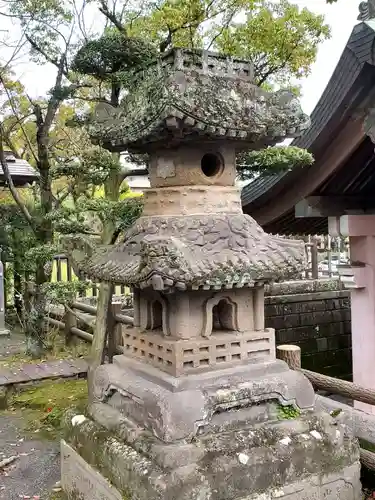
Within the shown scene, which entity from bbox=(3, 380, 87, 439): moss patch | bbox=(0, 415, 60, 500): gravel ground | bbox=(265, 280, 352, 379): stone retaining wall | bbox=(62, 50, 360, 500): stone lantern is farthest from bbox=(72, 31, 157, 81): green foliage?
bbox=(265, 280, 352, 379): stone retaining wall

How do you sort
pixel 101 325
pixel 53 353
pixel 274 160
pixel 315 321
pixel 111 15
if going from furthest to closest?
pixel 315 321 < pixel 53 353 < pixel 101 325 < pixel 111 15 < pixel 274 160

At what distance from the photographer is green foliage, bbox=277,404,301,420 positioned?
5.03 meters

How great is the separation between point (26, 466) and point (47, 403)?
192 cm

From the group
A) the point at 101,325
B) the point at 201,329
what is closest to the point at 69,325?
the point at 101,325

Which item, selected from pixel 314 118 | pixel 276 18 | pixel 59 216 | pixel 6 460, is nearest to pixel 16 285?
pixel 59 216

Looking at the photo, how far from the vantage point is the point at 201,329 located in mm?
4848

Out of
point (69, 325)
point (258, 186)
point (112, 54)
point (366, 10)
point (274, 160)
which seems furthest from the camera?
point (69, 325)

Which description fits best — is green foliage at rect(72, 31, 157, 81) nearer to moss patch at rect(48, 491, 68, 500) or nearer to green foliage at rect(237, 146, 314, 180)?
green foliage at rect(237, 146, 314, 180)

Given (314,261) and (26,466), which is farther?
(314,261)

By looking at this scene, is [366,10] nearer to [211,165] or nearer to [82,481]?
[211,165]

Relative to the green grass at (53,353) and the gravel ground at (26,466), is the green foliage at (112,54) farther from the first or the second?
the green grass at (53,353)

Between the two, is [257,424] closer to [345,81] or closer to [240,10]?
[345,81]

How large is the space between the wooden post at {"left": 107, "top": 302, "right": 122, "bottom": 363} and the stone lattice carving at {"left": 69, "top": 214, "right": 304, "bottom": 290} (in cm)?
330

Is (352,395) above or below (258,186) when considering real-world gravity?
below
